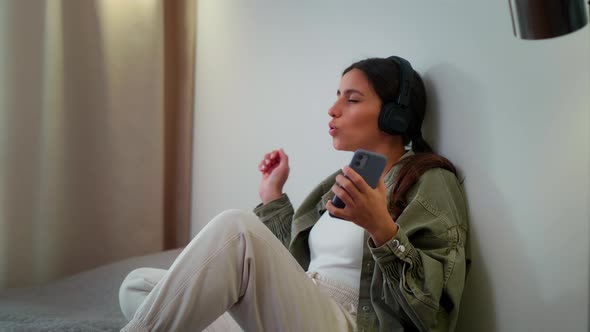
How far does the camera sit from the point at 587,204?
2.54ft

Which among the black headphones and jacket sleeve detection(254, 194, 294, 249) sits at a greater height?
the black headphones

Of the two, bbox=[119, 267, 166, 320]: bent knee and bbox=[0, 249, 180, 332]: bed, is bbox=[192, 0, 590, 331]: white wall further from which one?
bbox=[119, 267, 166, 320]: bent knee

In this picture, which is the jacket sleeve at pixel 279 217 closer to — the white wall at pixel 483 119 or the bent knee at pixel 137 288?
the white wall at pixel 483 119

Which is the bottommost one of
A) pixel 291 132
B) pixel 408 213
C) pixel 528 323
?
pixel 528 323

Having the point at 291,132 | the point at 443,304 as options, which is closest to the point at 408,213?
the point at 443,304

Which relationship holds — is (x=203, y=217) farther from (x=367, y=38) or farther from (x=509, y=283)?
(x=509, y=283)

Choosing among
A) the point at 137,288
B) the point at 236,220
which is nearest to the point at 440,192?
the point at 236,220

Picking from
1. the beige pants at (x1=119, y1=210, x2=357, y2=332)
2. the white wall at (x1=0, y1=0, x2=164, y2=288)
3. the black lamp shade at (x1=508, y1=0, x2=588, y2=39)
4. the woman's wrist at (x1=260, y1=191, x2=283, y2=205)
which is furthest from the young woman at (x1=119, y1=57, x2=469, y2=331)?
the white wall at (x1=0, y1=0, x2=164, y2=288)

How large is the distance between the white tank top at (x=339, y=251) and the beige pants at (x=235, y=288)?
16cm

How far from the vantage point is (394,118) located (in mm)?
1147

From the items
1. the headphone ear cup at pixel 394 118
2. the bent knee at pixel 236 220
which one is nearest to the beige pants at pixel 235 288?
the bent knee at pixel 236 220

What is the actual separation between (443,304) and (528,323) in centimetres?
15

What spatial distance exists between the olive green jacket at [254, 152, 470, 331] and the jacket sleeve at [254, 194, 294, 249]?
1.04 ft

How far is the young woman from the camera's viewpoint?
849 mm
